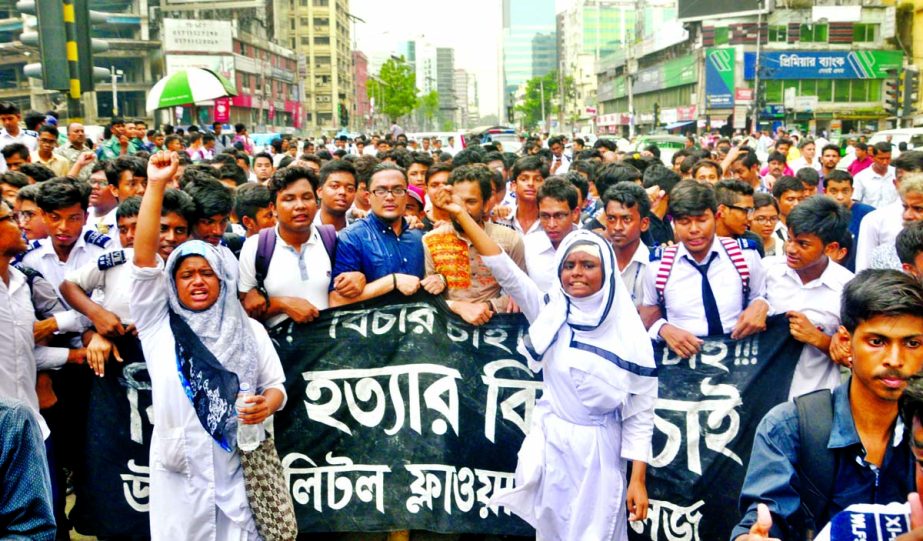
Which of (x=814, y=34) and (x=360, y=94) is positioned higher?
(x=360, y=94)

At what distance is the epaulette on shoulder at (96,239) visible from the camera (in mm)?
4930

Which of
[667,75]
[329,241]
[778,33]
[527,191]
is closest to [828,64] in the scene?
[778,33]

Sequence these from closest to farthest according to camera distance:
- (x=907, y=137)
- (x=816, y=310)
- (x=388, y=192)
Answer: (x=816, y=310) → (x=388, y=192) → (x=907, y=137)

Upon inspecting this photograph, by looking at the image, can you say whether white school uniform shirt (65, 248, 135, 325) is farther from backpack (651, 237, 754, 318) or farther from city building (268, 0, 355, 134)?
city building (268, 0, 355, 134)

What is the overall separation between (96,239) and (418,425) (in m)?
2.11

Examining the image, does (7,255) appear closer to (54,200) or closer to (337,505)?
(54,200)

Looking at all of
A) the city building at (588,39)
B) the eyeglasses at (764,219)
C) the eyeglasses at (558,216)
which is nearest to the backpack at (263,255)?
the eyeglasses at (558,216)

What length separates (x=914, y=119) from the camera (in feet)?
134

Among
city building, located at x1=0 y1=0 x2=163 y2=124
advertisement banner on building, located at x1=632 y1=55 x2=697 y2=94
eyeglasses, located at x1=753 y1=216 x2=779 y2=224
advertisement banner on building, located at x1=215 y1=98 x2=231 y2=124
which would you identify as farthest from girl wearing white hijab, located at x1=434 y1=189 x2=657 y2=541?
advertisement banner on building, located at x1=632 y1=55 x2=697 y2=94

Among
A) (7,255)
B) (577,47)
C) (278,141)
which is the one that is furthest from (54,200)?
(577,47)

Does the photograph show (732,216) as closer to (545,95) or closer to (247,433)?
(247,433)

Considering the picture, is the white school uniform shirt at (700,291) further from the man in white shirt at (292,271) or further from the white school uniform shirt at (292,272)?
the white school uniform shirt at (292,272)

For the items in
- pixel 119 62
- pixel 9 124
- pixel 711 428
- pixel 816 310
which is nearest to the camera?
pixel 816 310

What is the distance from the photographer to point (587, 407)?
374 centimetres
